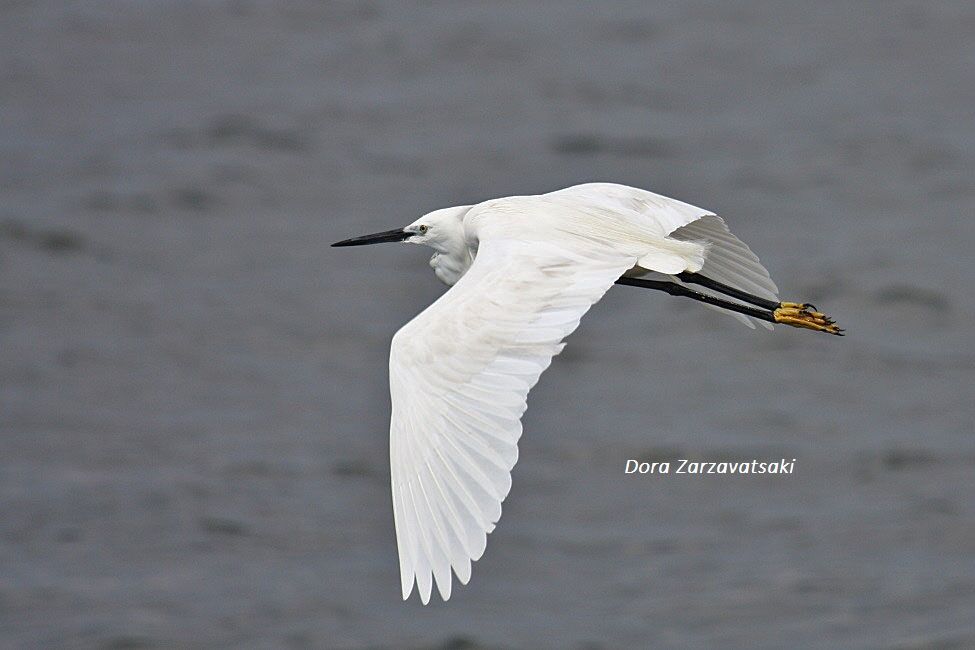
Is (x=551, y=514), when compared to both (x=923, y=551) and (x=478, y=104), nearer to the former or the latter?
(x=923, y=551)

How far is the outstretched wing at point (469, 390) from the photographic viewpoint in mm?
5875

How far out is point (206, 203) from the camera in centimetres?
2097

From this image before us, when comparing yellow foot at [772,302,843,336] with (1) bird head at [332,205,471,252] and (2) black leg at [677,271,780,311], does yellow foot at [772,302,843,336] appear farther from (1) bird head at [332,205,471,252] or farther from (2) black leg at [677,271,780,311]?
(1) bird head at [332,205,471,252]

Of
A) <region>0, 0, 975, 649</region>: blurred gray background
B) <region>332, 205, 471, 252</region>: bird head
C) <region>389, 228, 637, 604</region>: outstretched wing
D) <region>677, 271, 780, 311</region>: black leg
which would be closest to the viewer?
<region>389, 228, 637, 604</region>: outstretched wing

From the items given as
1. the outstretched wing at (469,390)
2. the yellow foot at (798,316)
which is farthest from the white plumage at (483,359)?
the yellow foot at (798,316)

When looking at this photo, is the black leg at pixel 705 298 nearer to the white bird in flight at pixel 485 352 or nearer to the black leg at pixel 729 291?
the black leg at pixel 729 291

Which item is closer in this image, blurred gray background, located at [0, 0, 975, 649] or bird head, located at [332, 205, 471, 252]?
bird head, located at [332, 205, 471, 252]

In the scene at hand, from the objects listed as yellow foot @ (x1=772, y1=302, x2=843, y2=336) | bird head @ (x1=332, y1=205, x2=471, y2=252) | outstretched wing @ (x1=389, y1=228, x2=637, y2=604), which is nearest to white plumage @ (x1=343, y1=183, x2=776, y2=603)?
outstretched wing @ (x1=389, y1=228, x2=637, y2=604)

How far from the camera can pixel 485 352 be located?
633cm

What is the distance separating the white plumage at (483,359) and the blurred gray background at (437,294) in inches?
286

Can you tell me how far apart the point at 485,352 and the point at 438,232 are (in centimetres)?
219

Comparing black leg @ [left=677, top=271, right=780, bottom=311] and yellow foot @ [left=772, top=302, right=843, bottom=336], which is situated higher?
black leg @ [left=677, top=271, right=780, bottom=311]

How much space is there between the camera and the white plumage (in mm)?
5895

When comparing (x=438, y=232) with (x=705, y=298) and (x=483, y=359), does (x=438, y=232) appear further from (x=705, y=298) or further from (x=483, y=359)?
(x=483, y=359)
